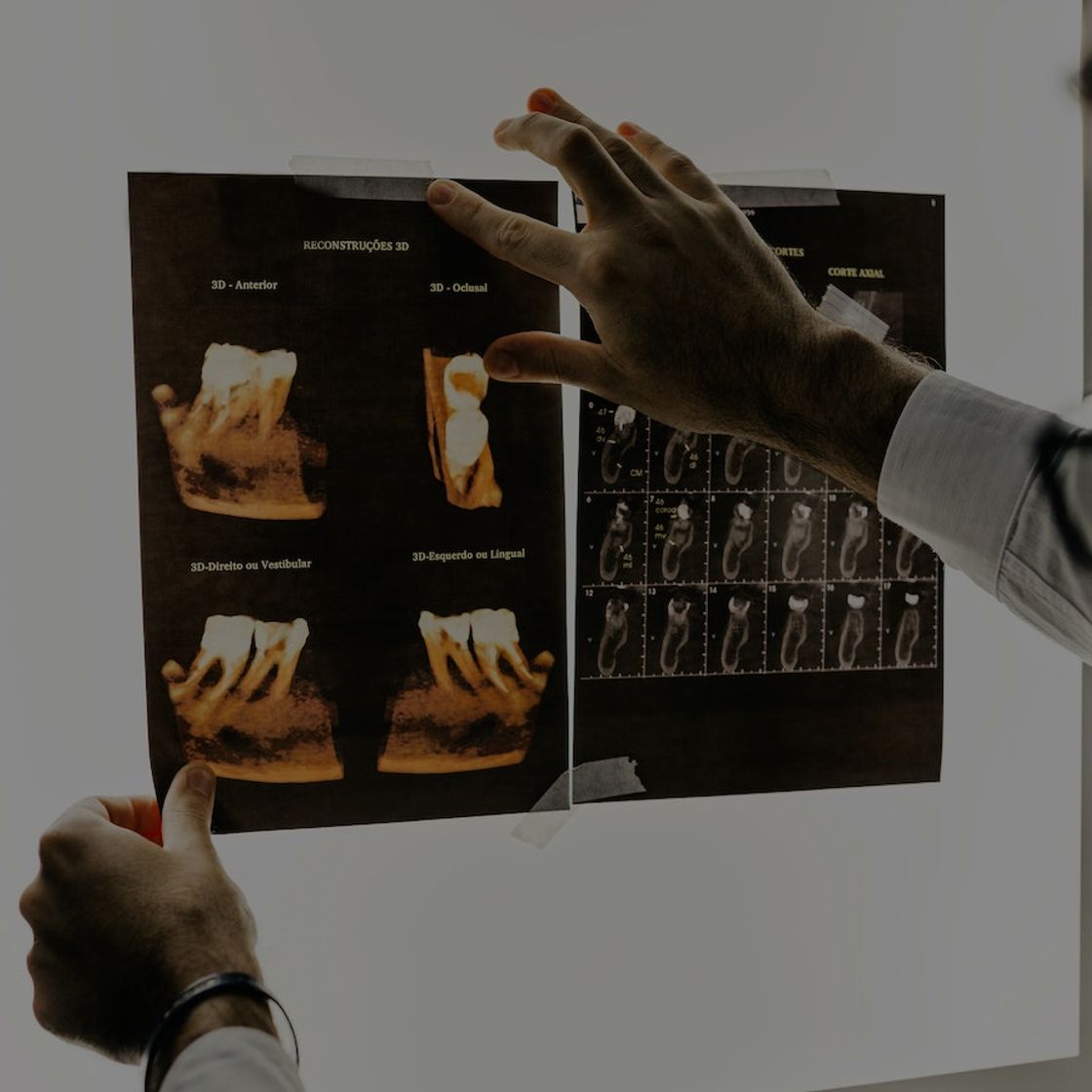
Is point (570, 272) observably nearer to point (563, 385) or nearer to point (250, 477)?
point (563, 385)

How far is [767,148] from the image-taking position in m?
0.96

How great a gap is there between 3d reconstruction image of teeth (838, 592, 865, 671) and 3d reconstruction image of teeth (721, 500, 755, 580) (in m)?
0.13

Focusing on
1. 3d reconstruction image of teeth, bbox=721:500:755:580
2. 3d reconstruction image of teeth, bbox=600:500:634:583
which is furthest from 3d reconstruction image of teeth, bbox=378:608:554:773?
3d reconstruction image of teeth, bbox=721:500:755:580

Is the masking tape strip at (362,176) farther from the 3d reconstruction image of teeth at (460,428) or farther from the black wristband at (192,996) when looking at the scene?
the black wristband at (192,996)

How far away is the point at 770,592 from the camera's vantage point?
3.21 ft

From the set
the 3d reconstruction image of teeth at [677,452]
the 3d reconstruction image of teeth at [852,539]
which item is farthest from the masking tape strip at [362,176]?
the 3d reconstruction image of teeth at [852,539]

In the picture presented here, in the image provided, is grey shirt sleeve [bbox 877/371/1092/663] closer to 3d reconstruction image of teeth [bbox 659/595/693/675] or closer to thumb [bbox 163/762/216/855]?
3d reconstruction image of teeth [bbox 659/595/693/675]

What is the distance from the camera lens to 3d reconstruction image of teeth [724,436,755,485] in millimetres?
964

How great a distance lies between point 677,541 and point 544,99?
43cm

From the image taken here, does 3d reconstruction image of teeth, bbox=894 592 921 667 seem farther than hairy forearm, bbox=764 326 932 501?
Yes

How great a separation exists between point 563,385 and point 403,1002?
625 millimetres

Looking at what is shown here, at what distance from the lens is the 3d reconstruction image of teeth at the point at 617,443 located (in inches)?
37.0

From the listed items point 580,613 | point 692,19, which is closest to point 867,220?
point 692,19

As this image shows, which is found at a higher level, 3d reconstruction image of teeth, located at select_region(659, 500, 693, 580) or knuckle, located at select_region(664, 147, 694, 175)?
knuckle, located at select_region(664, 147, 694, 175)
